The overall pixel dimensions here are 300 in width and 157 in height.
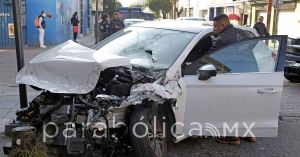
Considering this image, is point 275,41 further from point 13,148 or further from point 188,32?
point 13,148

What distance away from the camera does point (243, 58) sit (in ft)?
15.2

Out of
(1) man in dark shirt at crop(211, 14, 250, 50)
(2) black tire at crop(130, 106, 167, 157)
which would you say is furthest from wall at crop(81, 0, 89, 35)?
(2) black tire at crop(130, 106, 167, 157)

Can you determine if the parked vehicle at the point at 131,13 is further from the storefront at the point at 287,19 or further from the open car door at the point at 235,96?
the open car door at the point at 235,96

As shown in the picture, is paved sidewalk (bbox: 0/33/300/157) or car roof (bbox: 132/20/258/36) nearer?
paved sidewalk (bbox: 0/33/300/157)

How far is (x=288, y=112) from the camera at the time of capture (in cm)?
693

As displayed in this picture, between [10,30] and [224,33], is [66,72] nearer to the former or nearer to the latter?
[224,33]

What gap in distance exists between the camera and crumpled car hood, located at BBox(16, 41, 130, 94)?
3.78 meters

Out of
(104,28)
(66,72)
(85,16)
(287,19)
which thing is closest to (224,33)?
(66,72)

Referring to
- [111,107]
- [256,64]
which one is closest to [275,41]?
[256,64]

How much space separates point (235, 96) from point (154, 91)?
41.1 inches

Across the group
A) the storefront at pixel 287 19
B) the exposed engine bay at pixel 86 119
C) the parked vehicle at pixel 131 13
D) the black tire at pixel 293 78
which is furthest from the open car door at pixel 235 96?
the parked vehicle at pixel 131 13

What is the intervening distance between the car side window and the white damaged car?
12 millimetres

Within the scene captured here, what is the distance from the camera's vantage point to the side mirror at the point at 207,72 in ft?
13.8

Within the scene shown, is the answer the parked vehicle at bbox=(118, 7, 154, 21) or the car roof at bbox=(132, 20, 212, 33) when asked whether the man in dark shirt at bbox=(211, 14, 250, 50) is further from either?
the parked vehicle at bbox=(118, 7, 154, 21)
